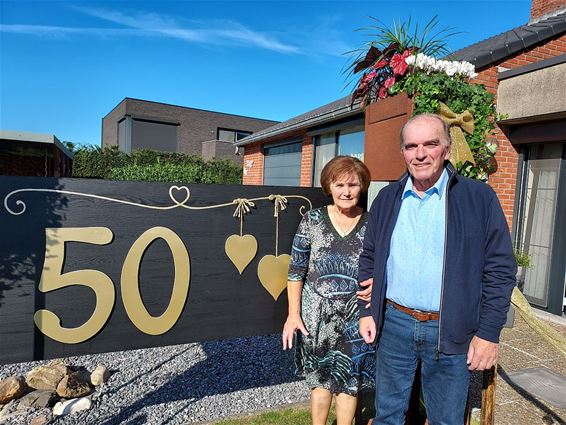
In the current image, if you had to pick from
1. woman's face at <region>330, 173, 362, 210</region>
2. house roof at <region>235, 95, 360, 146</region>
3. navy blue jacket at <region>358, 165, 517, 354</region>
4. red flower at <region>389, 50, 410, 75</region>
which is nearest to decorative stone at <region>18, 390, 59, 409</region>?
woman's face at <region>330, 173, 362, 210</region>

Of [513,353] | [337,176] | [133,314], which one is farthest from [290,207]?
[513,353]

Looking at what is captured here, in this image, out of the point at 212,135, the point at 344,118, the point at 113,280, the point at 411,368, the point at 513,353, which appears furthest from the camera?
the point at 212,135

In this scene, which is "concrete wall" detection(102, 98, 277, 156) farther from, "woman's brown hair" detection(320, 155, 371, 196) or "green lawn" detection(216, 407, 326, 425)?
"woman's brown hair" detection(320, 155, 371, 196)

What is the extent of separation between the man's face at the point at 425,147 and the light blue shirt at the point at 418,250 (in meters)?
0.08

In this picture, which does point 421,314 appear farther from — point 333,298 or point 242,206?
point 242,206

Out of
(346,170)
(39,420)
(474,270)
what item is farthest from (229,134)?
(474,270)

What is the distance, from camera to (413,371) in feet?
5.65

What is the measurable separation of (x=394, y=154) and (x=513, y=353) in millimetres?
2721

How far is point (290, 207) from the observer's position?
252 centimetres

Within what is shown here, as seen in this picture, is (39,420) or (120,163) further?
(120,163)

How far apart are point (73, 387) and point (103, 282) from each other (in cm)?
161

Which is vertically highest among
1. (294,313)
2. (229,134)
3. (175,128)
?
(229,134)

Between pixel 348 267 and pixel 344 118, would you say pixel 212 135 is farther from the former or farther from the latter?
pixel 348 267

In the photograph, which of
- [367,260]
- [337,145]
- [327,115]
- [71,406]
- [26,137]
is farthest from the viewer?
[337,145]
